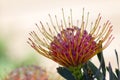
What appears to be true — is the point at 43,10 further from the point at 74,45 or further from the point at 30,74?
the point at 74,45

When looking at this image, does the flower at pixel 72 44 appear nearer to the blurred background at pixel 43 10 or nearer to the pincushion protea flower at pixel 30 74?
the pincushion protea flower at pixel 30 74

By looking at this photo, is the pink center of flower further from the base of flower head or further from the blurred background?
the blurred background

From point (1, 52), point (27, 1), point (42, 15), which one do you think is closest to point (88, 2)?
point (42, 15)

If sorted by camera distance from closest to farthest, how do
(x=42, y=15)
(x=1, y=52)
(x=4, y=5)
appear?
(x=1, y=52) → (x=42, y=15) → (x=4, y=5)

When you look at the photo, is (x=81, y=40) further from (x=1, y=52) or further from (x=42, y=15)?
(x=42, y=15)

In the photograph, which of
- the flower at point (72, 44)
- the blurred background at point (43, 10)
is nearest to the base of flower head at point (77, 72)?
the flower at point (72, 44)

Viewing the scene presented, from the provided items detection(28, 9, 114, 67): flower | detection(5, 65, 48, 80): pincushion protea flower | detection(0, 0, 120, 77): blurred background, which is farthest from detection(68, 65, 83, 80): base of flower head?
detection(0, 0, 120, 77): blurred background

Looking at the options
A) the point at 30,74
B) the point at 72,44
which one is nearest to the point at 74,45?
the point at 72,44
